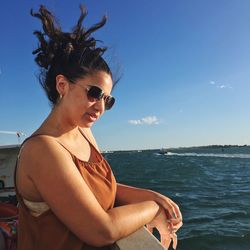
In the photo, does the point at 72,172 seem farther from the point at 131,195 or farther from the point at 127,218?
the point at 131,195

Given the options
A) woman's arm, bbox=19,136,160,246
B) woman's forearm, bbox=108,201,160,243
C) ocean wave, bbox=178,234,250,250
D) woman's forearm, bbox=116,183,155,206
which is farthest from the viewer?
ocean wave, bbox=178,234,250,250

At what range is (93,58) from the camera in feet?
6.71

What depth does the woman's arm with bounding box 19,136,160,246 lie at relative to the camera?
1607 millimetres

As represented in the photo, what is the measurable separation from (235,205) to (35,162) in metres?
16.4

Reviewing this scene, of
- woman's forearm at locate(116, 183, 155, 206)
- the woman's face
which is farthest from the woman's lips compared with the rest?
woman's forearm at locate(116, 183, 155, 206)

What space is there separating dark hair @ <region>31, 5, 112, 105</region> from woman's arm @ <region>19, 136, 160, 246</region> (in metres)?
0.52

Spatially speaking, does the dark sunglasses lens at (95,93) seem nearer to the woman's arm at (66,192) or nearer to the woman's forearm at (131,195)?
the woman's arm at (66,192)

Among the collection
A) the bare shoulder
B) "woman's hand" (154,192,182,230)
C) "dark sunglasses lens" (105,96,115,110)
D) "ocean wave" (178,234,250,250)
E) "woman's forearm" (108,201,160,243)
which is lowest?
"ocean wave" (178,234,250,250)

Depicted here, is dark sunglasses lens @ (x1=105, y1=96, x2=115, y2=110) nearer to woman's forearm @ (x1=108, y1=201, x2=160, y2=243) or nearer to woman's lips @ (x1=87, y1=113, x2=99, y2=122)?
woman's lips @ (x1=87, y1=113, x2=99, y2=122)

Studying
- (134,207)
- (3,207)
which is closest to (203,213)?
(3,207)

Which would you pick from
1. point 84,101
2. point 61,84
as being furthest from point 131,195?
point 61,84

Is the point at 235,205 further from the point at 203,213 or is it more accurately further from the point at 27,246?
the point at 27,246

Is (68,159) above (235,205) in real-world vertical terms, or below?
above

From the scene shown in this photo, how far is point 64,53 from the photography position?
2064mm
